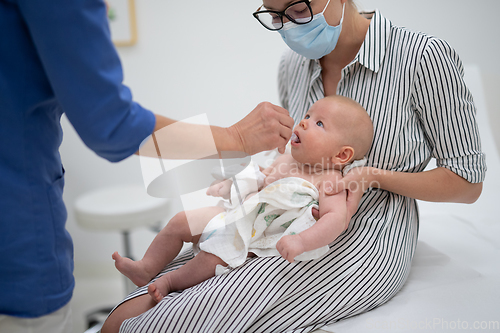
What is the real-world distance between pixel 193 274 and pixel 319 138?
56 cm

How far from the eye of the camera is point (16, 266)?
0.72 metres

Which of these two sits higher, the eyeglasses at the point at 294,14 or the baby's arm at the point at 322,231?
the eyeglasses at the point at 294,14

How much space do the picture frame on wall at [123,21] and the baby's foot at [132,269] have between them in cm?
196

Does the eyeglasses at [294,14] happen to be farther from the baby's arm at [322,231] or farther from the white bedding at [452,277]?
the white bedding at [452,277]

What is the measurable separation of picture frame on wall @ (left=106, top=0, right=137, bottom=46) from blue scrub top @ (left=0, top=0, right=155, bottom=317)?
7.08 ft

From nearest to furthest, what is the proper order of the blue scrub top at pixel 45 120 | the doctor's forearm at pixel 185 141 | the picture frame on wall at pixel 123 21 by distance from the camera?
1. the blue scrub top at pixel 45 120
2. the doctor's forearm at pixel 185 141
3. the picture frame on wall at pixel 123 21

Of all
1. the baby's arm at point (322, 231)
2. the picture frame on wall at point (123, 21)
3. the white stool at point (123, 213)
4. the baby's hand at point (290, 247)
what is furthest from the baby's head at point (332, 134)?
the picture frame on wall at point (123, 21)

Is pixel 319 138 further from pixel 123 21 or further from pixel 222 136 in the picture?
pixel 123 21

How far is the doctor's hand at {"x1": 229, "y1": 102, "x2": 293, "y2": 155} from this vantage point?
0.97 m

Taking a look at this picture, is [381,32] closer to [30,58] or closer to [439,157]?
[439,157]

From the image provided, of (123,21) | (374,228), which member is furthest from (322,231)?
(123,21)

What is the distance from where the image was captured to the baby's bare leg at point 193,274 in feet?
3.76

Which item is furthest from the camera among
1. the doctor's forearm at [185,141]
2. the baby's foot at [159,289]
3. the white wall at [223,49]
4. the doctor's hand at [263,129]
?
the white wall at [223,49]

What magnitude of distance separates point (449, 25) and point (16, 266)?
8.16 ft
